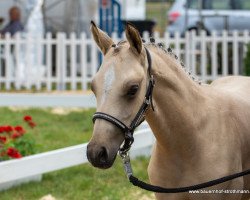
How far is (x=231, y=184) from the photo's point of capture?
488cm

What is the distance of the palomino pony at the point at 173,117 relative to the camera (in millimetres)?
4277

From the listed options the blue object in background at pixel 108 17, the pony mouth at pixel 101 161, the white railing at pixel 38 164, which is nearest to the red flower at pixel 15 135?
the white railing at pixel 38 164

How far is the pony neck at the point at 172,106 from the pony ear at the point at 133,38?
0.22m

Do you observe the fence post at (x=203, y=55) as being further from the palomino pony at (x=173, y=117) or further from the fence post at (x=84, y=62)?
the palomino pony at (x=173, y=117)

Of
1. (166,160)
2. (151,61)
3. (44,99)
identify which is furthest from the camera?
(44,99)

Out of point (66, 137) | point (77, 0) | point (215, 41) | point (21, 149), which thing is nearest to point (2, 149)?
point (21, 149)

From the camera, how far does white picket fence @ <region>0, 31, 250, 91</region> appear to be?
610 inches

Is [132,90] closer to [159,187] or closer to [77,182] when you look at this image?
[159,187]

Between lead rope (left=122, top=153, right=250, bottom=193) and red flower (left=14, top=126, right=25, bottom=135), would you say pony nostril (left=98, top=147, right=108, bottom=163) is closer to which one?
lead rope (left=122, top=153, right=250, bottom=193)

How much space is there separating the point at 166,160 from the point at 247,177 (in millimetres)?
667

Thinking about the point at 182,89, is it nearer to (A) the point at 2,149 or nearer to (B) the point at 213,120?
(B) the point at 213,120

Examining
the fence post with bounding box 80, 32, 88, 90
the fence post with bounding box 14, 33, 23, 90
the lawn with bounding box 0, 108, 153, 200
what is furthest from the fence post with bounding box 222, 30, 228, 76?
the lawn with bounding box 0, 108, 153, 200

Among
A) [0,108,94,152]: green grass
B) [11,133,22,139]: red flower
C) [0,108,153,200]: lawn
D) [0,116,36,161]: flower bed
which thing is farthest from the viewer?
[0,108,94,152]: green grass

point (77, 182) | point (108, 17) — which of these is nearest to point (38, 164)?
point (77, 182)
